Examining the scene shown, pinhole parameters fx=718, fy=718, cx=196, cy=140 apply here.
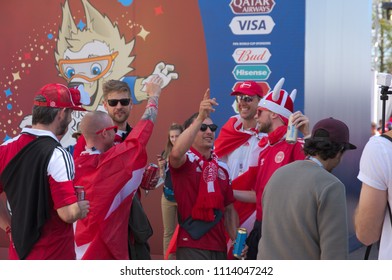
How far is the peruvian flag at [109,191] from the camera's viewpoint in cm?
455

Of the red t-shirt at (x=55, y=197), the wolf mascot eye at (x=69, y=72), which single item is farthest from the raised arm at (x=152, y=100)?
the wolf mascot eye at (x=69, y=72)

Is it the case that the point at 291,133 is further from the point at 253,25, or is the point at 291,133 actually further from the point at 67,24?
the point at 67,24

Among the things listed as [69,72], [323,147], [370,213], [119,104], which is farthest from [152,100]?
[69,72]

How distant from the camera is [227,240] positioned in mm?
5391

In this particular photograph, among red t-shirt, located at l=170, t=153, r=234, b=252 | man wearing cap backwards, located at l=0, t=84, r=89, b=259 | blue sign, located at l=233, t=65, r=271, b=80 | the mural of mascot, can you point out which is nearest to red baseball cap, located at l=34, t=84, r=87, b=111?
man wearing cap backwards, located at l=0, t=84, r=89, b=259

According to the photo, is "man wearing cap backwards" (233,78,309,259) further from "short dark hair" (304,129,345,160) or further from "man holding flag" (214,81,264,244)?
"short dark hair" (304,129,345,160)

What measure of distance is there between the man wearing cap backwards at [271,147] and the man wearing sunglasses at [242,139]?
0.31m

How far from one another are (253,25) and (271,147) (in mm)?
2523

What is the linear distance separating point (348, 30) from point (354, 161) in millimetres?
1600

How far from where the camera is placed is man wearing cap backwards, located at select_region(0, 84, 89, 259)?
12.6 ft

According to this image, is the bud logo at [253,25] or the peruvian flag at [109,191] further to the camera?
the bud logo at [253,25]

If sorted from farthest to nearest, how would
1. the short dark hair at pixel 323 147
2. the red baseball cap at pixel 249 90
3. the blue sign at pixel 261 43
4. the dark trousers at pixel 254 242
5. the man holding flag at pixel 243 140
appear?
1. the blue sign at pixel 261 43
2. the red baseball cap at pixel 249 90
3. the man holding flag at pixel 243 140
4. the dark trousers at pixel 254 242
5. the short dark hair at pixel 323 147

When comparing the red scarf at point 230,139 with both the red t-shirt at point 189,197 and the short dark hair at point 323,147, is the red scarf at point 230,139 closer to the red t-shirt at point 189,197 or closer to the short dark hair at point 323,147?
the red t-shirt at point 189,197
